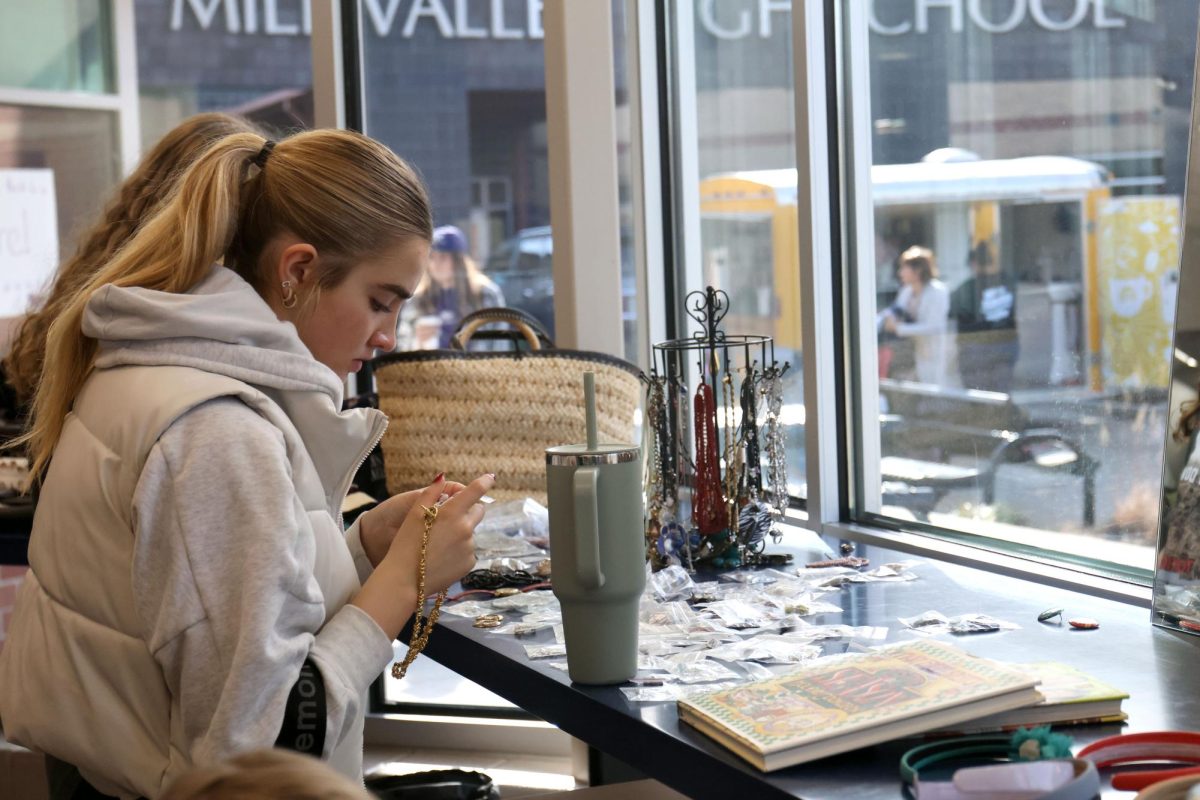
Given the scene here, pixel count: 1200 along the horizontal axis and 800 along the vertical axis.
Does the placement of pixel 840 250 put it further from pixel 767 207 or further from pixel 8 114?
pixel 8 114

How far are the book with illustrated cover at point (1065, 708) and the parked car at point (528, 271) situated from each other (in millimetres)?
1975

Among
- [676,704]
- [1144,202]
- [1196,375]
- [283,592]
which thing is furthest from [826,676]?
[1144,202]

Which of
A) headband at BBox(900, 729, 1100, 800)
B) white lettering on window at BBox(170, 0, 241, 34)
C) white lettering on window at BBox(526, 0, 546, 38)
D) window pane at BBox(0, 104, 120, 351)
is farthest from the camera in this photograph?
white lettering on window at BBox(170, 0, 241, 34)

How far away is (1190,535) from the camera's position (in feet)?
4.78

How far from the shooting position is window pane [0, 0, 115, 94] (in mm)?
4195

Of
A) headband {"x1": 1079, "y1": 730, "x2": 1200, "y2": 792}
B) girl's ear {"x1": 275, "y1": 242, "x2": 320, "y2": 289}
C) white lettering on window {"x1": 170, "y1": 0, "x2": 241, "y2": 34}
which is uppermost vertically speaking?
white lettering on window {"x1": 170, "y1": 0, "x2": 241, "y2": 34}

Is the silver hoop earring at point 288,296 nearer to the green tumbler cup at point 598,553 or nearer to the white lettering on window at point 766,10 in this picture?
the green tumbler cup at point 598,553

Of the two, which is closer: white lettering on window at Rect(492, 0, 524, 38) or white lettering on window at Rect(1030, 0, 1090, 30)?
white lettering on window at Rect(1030, 0, 1090, 30)

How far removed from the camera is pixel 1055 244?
1924 mm

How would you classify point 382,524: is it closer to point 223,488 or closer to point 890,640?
point 223,488

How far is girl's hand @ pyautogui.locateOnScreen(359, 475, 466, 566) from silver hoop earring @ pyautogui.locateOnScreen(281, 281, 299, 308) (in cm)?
30

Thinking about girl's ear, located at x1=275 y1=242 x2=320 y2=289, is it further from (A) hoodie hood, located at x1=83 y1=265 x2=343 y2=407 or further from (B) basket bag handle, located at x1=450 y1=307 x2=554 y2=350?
(B) basket bag handle, located at x1=450 y1=307 x2=554 y2=350

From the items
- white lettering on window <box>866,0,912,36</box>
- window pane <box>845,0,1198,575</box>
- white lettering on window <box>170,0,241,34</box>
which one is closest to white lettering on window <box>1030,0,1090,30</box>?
window pane <box>845,0,1198,575</box>

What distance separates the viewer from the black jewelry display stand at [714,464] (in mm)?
1839
